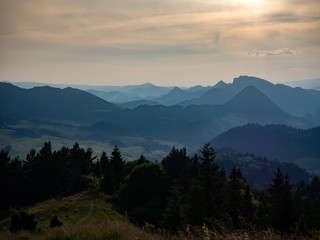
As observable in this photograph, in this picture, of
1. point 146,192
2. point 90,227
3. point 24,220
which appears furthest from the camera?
point 146,192

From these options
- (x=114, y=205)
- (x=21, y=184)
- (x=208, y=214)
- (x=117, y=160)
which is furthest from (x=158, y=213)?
(x=21, y=184)

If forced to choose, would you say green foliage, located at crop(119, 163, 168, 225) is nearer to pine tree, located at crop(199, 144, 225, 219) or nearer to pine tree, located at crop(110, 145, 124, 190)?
pine tree, located at crop(110, 145, 124, 190)

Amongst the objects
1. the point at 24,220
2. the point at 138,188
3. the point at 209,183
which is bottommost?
the point at 138,188

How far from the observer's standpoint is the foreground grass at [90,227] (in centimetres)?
946

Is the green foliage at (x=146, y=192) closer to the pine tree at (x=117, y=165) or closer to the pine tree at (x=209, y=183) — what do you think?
the pine tree at (x=117, y=165)

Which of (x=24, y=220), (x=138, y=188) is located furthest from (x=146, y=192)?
(x=24, y=220)

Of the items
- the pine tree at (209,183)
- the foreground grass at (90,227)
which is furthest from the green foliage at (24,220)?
the pine tree at (209,183)

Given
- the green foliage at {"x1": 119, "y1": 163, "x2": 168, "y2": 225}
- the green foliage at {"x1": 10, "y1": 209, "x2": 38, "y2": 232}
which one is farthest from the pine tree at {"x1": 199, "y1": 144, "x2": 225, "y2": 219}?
the green foliage at {"x1": 10, "y1": 209, "x2": 38, "y2": 232}

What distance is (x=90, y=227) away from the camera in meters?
10.7

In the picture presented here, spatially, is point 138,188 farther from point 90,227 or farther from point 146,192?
point 90,227

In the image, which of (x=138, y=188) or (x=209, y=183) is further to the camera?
(x=138, y=188)

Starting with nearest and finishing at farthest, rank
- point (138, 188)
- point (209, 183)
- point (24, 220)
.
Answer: point (24, 220) < point (209, 183) < point (138, 188)

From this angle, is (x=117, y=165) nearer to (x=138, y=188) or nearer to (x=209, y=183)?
(x=138, y=188)

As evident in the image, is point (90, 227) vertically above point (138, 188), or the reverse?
point (90, 227)
